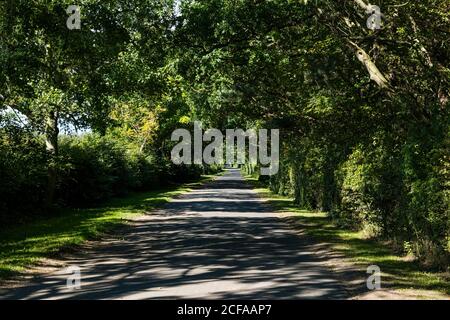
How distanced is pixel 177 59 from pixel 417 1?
6.64 m

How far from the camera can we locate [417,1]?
12.7 m

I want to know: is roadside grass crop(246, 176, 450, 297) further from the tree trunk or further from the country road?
the tree trunk

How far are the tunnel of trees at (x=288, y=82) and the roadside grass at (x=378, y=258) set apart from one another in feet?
1.47

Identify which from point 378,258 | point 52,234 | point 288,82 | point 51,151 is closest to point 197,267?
point 378,258

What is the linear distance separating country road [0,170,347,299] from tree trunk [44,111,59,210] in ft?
20.4

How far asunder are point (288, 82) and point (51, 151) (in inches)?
455

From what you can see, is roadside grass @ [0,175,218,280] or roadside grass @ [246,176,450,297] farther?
roadside grass @ [0,175,218,280]

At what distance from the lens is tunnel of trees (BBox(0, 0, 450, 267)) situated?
12.0 m

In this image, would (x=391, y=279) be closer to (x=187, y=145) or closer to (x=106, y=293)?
(x=106, y=293)

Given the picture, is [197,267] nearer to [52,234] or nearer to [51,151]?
[52,234]

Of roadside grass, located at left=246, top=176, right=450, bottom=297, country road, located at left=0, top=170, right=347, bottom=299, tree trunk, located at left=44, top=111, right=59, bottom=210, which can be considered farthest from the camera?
tree trunk, located at left=44, top=111, right=59, bottom=210

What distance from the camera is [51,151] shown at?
867 inches

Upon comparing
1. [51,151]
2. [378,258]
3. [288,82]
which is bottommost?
[378,258]

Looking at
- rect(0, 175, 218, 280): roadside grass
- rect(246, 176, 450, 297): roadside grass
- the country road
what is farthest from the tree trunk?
rect(246, 176, 450, 297): roadside grass
